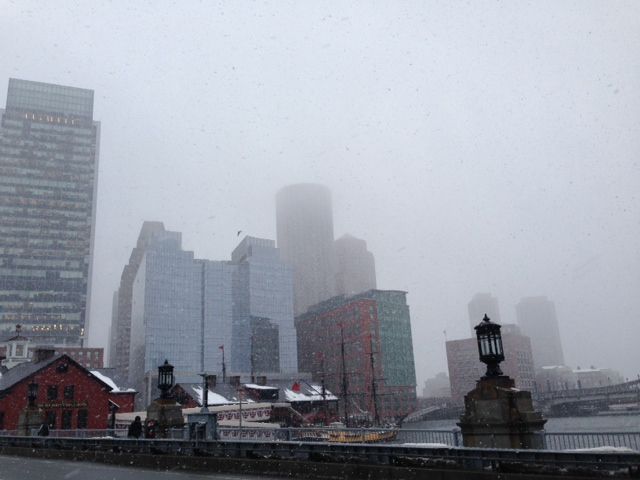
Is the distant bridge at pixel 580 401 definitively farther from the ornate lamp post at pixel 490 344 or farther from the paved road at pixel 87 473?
the paved road at pixel 87 473

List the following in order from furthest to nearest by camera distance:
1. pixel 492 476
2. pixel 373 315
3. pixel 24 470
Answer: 1. pixel 373 315
2. pixel 24 470
3. pixel 492 476

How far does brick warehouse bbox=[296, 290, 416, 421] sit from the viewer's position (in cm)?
15588

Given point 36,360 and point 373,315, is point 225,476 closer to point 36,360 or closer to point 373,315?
point 36,360

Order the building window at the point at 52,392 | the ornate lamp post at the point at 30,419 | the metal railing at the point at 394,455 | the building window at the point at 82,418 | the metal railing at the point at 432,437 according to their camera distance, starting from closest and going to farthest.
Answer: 1. the metal railing at the point at 394,455
2. the metal railing at the point at 432,437
3. the ornate lamp post at the point at 30,419
4. the building window at the point at 52,392
5. the building window at the point at 82,418

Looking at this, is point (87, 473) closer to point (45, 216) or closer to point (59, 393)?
point (59, 393)

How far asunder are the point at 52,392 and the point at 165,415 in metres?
36.2

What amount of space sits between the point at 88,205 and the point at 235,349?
70.3 meters

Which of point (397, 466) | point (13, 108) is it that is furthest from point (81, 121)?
point (397, 466)

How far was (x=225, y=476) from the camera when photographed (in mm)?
15742

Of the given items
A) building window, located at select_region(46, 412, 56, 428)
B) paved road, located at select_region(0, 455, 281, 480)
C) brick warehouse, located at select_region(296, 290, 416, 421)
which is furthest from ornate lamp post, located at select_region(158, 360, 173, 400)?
brick warehouse, located at select_region(296, 290, 416, 421)

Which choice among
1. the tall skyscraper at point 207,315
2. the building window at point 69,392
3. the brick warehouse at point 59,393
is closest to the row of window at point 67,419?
the brick warehouse at point 59,393

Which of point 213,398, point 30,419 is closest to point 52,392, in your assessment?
point 213,398

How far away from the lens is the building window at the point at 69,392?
54.7 meters

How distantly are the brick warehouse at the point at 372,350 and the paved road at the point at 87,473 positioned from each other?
5070 inches
